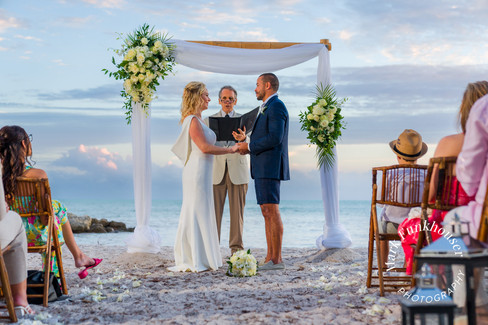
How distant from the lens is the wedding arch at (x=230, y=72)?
6949 mm

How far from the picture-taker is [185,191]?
6.23 m

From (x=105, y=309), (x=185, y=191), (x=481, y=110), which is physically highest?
(x=481, y=110)

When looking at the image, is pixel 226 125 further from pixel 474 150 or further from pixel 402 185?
pixel 474 150

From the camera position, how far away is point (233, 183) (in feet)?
22.5

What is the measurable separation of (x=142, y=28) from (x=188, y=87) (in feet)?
3.83

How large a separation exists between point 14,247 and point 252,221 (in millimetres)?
19575

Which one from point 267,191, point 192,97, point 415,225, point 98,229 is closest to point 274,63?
point 192,97

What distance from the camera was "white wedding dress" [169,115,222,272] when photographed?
6.14 m

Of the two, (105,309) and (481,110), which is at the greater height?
(481,110)

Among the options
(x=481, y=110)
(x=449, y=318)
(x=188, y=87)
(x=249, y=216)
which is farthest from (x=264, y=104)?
(x=249, y=216)

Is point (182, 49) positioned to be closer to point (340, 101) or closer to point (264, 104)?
point (264, 104)

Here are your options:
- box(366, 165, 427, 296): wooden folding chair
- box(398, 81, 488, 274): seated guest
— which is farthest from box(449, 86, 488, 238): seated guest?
box(366, 165, 427, 296): wooden folding chair

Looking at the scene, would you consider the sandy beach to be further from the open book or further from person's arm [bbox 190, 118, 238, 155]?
the open book

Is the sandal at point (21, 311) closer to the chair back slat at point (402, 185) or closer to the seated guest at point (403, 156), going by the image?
the chair back slat at point (402, 185)
